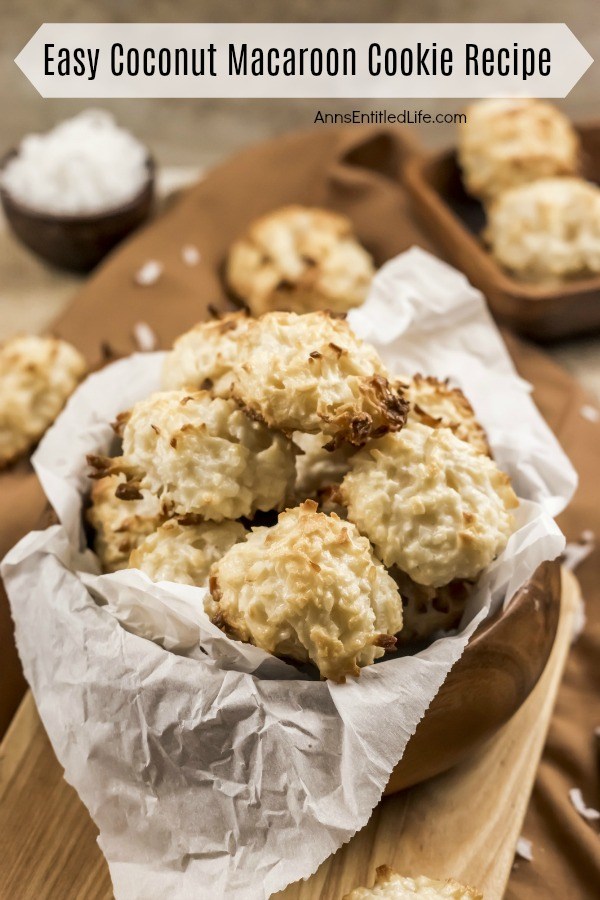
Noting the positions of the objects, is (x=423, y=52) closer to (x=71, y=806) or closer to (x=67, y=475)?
(x=67, y=475)

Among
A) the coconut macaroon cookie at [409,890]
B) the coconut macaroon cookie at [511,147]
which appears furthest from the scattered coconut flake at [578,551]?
the coconut macaroon cookie at [511,147]

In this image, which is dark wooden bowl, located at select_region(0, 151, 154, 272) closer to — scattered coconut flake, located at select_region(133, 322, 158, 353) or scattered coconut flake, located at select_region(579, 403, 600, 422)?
scattered coconut flake, located at select_region(133, 322, 158, 353)

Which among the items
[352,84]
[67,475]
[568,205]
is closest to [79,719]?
[67,475]

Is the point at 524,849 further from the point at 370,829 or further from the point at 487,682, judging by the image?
the point at 487,682

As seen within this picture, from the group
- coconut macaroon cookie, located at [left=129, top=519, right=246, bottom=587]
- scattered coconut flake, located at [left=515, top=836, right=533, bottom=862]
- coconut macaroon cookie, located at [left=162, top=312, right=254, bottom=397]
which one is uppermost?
coconut macaroon cookie, located at [left=162, top=312, right=254, bottom=397]

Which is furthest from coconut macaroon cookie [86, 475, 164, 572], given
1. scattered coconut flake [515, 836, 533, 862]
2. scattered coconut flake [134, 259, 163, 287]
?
scattered coconut flake [134, 259, 163, 287]
